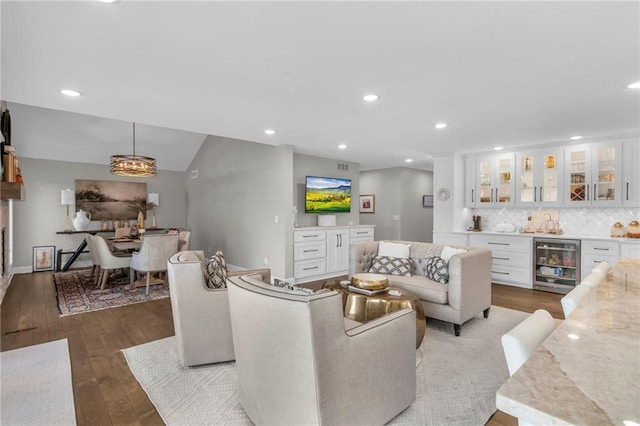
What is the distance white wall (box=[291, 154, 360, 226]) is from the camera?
6359 millimetres

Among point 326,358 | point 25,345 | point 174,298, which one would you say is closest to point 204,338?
point 174,298

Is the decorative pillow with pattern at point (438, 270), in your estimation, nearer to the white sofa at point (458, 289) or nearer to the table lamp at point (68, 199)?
the white sofa at point (458, 289)

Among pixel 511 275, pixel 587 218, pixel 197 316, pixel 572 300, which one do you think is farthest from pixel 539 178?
pixel 197 316

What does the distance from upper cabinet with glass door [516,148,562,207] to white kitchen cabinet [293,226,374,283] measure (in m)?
2.95

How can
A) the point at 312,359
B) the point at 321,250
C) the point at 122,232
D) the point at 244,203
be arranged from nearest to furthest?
1. the point at 312,359
2. the point at 321,250
3. the point at 244,203
4. the point at 122,232

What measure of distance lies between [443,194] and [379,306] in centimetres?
403

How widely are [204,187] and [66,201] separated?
2.83m

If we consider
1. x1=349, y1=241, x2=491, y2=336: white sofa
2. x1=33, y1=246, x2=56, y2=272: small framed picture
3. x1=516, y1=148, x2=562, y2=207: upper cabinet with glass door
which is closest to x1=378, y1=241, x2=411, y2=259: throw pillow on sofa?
x1=349, y1=241, x2=491, y2=336: white sofa

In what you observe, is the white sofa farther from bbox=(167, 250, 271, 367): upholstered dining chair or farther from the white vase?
the white vase

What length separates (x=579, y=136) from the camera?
4715mm

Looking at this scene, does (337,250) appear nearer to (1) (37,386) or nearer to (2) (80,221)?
(1) (37,386)

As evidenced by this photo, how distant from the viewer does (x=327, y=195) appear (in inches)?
260

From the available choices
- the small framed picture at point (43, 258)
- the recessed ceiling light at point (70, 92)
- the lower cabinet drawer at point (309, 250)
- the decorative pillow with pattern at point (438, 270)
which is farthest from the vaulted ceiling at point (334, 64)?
the small framed picture at point (43, 258)

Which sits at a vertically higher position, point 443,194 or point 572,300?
point 443,194
